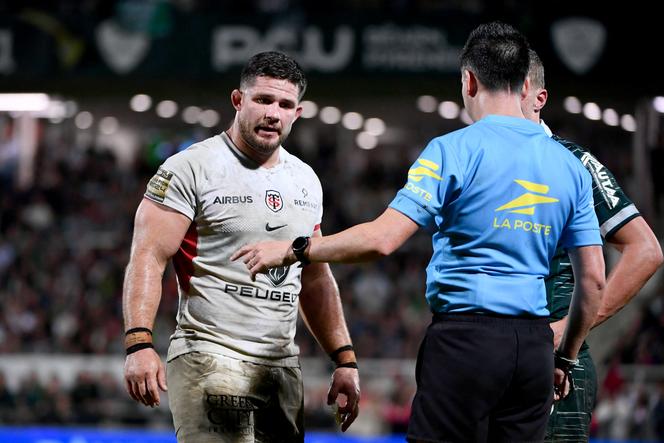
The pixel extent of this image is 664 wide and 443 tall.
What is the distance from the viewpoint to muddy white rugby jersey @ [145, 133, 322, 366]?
453 centimetres

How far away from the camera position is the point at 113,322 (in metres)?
18.2

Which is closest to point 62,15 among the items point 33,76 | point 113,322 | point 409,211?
point 33,76

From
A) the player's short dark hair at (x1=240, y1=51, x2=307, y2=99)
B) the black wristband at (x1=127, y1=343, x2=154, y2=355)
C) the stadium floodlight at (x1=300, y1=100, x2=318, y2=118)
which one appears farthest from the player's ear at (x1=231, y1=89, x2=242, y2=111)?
the stadium floodlight at (x1=300, y1=100, x2=318, y2=118)

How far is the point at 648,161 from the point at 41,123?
1472cm

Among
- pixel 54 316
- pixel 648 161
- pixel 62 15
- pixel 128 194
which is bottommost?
pixel 54 316

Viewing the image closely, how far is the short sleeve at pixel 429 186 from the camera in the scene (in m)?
3.62

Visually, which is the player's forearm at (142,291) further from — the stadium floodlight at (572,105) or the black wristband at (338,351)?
the stadium floodlight at (572,105)

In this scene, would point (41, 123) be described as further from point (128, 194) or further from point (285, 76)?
point (285, 76)

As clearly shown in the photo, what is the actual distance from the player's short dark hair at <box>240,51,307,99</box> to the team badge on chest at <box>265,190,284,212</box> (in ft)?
1.52

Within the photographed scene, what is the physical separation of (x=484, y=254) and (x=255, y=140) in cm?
136

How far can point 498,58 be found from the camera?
383cm

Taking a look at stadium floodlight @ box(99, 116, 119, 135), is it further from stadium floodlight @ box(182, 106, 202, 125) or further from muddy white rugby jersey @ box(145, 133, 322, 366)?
muddy white rugby jersey @ box(145, 133, 322, 366)

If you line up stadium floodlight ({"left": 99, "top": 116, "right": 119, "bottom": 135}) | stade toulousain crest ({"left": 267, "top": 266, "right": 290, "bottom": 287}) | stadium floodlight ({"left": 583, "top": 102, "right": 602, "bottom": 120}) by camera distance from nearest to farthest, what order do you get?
stade toulousain crest ({"left": 267, "top": 266, "right": 290, "bottom": 287}), stadium floodlight ({"left": 583, "top": 102, "right": 602, "bottom": 120}), stadium floodlight ({"left": 99, "top": 116, "right": 119, "bottom": 135})

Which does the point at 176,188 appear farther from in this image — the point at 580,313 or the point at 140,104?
the point at 140,104
